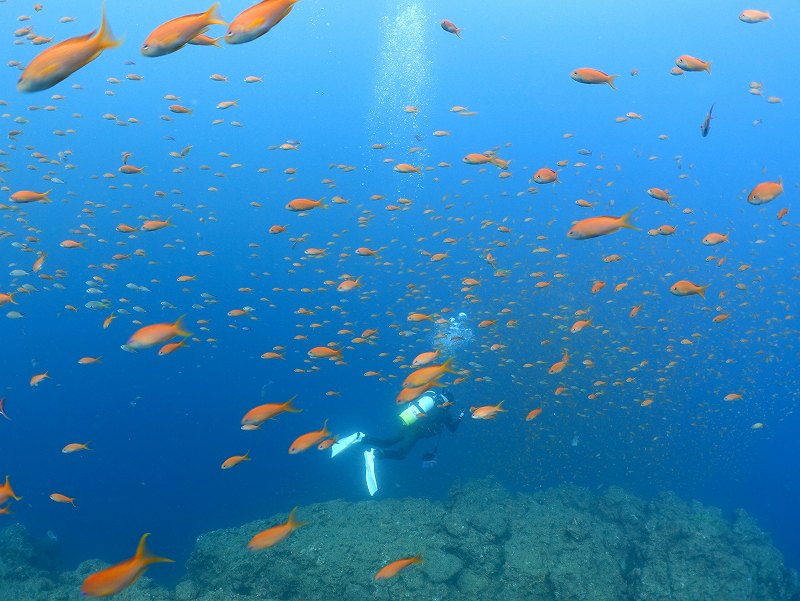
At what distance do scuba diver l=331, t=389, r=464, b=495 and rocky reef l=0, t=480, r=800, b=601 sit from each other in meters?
1.75

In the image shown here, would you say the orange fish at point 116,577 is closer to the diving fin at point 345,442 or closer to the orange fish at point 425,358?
the orange fish at point 425,358

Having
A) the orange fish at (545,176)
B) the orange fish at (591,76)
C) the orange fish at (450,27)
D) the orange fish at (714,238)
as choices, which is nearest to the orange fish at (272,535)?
the orange fish at (545,176)

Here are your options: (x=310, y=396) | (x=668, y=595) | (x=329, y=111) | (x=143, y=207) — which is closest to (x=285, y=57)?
(x=329, y=111)

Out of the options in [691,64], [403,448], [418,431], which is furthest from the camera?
[403,448]

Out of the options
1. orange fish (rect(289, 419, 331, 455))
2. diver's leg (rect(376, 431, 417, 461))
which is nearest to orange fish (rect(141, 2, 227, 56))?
orange fish (rect(289, 419, 331, 455))

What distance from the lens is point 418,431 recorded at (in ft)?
41.4

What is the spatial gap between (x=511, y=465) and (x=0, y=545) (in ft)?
57.0

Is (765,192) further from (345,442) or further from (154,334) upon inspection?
(345,442)

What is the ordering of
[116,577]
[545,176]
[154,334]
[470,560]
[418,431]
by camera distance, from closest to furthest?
[116,577] → [154,334] → [545,176] → [470,560] → [418,431]

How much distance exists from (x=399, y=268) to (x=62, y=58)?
32.1 metres

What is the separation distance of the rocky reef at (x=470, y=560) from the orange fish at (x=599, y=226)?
20.4 ft

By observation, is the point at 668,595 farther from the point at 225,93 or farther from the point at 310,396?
the point at 225,93

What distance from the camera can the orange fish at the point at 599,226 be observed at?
4.54m

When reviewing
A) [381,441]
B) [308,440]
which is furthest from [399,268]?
[308,440]
